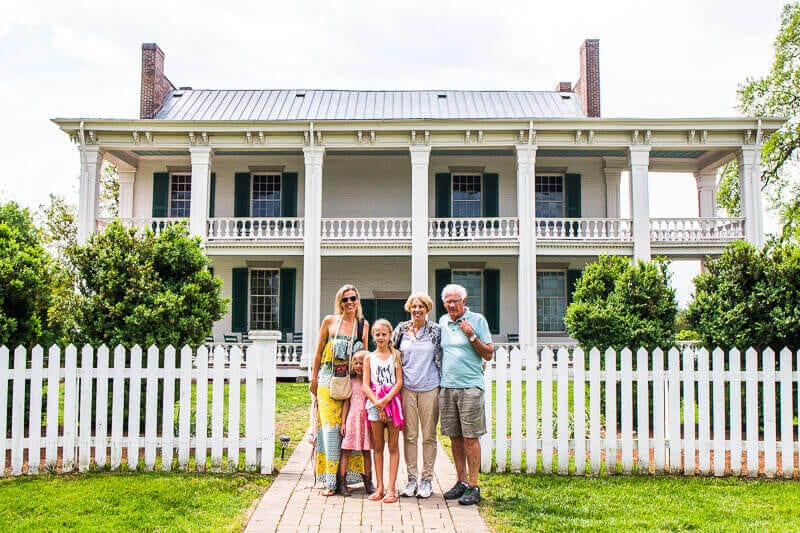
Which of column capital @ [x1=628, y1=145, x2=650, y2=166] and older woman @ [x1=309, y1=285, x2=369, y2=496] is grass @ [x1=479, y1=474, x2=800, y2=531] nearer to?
older woman @ [x1=309, y1=285, x2=369, y2=496]

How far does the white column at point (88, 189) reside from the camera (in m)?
16.8

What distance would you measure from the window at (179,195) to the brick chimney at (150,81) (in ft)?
7.76

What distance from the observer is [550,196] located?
63.9 ft

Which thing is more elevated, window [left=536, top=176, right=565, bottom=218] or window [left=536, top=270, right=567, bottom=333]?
window [left=536, top=176, right=565, bottom=218]

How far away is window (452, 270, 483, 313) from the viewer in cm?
1920

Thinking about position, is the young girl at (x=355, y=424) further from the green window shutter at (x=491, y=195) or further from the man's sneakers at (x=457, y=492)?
the green window shutter at (x=491, y=195)

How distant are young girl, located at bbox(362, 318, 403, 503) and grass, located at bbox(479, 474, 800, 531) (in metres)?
0.87

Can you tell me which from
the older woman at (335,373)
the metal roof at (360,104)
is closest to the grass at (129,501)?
the older woman at (335,373)

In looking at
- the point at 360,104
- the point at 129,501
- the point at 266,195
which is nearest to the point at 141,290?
the point at 129,501

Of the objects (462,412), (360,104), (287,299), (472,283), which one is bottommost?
(462,412)

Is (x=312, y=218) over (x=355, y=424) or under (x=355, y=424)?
over

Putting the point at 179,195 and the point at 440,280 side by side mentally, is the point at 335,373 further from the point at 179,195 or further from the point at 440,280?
the point at 179,195

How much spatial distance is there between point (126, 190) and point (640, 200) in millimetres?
14703

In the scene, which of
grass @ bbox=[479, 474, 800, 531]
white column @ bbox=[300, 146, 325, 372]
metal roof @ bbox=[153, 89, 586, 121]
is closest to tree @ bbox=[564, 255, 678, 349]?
grass @ bbox=[479, 474, 800, 531]
